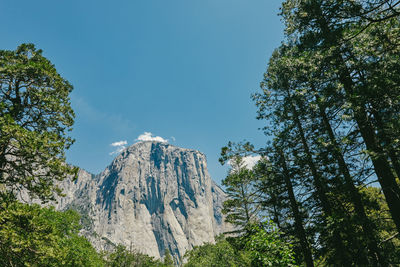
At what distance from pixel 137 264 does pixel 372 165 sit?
69.8 meters

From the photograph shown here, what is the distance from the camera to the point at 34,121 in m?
9.45

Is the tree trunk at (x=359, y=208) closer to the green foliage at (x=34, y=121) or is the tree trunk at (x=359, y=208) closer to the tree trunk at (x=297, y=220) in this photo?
the tree trunk at (x=297, y=220)

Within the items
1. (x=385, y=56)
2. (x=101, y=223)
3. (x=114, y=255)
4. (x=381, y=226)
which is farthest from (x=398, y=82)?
(x=101, y=223)

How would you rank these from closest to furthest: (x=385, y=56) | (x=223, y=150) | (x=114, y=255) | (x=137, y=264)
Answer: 1. (x=385, y=56)
2. (x=223, y=150)
3. (x=114, y=255)
4. (x=137, y=264)

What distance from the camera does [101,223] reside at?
189m

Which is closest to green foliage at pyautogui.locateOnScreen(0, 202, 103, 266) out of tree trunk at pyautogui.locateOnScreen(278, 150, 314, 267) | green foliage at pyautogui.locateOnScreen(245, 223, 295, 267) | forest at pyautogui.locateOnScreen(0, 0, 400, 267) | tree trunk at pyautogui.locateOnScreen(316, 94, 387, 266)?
forest at pyautogui.locateOnScreen(0, 0, 400, 267)

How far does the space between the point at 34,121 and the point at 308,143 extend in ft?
40.1

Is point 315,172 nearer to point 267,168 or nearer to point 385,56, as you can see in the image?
point 267,168

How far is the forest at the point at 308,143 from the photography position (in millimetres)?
6887

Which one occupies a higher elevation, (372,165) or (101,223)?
(101,223)

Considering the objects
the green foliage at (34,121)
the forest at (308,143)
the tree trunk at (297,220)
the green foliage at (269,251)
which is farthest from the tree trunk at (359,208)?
the green foliage at (34,121)

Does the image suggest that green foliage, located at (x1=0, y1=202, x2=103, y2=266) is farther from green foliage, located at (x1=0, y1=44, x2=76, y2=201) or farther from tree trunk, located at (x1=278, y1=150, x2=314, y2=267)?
tree trunk, located at (x1=278, y1=150, x2=314, y2=267)

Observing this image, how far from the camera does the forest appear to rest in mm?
6887

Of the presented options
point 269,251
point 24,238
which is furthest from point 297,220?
point 24,238
